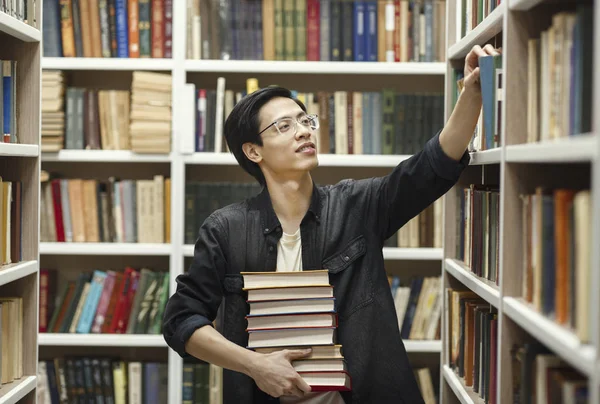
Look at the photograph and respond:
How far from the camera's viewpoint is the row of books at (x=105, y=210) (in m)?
2.93

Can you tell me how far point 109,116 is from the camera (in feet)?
9.64

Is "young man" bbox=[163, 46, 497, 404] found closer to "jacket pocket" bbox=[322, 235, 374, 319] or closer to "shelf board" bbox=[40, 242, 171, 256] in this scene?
"jacket pocket" bbox=[322, 235, 374, 319]

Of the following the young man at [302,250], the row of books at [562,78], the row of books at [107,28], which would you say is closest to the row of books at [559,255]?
the row of books at [562,78]

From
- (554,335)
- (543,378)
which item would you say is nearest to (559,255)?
(554,335)

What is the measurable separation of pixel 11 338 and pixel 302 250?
818 millimetres

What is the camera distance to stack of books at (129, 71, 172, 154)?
2.87 meters

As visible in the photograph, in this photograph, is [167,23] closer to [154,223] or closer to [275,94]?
[154,223]

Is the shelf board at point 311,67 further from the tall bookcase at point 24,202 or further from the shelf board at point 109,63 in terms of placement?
the tall bookcase at point 24,202

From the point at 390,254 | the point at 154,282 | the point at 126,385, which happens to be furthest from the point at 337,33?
the point at 126,385

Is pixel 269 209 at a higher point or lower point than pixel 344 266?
higher

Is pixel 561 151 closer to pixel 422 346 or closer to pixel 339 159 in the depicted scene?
pixel 339 159

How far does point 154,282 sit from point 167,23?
3.49 ft

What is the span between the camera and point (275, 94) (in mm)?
2010

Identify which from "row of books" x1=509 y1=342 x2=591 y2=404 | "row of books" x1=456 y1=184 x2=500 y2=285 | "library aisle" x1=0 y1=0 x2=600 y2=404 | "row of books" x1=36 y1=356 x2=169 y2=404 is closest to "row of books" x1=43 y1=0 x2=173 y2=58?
"library aisle" x1=0 y1=0 x2=600 y2=404
